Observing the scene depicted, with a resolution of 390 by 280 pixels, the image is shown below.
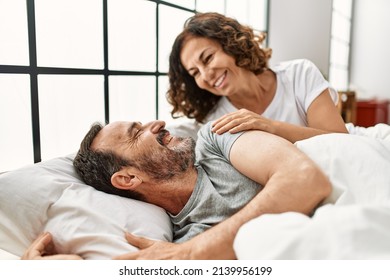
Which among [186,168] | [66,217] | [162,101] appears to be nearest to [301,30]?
[162,101]

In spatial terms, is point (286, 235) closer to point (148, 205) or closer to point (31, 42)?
point (148, 205)

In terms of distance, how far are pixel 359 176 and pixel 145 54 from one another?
3.79ft

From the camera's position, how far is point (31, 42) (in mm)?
1083

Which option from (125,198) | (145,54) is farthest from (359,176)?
(145,54)

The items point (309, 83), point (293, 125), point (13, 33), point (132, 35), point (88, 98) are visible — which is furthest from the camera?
point (132, 35)

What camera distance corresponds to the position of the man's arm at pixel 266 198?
2.27 feet

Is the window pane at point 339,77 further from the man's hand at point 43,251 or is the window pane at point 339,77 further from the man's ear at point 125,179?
the man's hand at point 43,251

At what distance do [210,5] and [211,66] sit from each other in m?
0.92

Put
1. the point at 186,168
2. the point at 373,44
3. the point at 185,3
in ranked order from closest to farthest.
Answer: the point at 186,168 → the point at 185,3 → the point at 373,44

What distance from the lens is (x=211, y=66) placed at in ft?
4.66

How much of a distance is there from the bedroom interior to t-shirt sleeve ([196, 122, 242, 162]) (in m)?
0.18

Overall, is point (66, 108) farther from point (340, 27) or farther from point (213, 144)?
point (340, 27)

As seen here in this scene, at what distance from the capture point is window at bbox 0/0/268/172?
1066 mm

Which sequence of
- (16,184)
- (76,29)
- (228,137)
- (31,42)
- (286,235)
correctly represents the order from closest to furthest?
(286,235) → (16,184) → (228,137) → (31,42) → (76,29)
